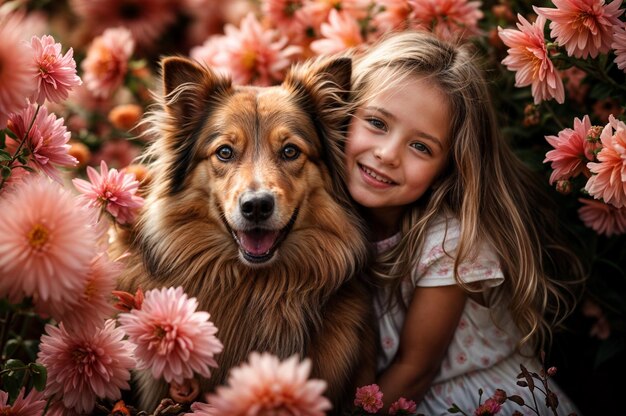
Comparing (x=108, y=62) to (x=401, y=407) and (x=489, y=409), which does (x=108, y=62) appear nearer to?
(x=401, y=407)

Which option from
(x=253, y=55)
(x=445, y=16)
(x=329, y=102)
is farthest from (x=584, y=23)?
(x=253, y=55)

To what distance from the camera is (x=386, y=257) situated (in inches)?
106

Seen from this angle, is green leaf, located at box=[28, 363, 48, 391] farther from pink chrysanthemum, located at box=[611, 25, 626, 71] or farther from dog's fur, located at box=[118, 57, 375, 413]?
pink chrysanthemum, located at box=[611, 25, 626, 71]

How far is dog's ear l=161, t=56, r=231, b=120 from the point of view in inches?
98.3

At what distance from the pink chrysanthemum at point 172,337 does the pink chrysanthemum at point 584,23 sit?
1.61 m

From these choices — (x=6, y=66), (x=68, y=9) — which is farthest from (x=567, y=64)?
(x=68, y=9)

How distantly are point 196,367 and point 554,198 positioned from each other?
213 cm

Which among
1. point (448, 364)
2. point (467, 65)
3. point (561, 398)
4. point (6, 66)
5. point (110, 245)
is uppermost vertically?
point (6, 66)

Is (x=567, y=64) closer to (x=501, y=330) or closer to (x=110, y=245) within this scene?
(x=501, y=330)

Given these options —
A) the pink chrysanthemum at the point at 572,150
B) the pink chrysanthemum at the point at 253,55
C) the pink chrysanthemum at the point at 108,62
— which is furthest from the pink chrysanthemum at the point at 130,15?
the pink chrysanthemum at the point at 572,150

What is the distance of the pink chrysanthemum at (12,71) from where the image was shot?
5.01ft

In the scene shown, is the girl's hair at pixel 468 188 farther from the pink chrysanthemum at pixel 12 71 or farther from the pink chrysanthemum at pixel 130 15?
the pink chrysanthemum at pixel 130 15

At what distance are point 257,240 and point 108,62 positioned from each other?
1686mm

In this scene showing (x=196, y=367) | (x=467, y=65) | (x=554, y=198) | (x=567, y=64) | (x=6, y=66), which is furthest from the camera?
(x=554, y=198)
